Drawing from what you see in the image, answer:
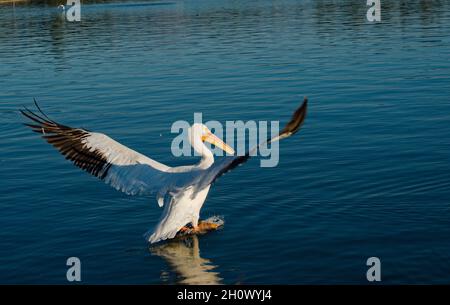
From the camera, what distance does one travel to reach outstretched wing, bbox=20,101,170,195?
11.0m

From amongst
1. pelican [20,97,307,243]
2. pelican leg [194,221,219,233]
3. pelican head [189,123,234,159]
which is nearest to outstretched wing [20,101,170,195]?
pelican [20,97,307,243]

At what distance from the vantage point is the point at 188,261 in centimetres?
1051

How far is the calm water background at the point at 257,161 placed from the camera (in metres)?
10.3

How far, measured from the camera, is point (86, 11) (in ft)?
205

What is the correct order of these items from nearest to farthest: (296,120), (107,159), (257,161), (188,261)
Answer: (296,120)
(188,261)
(107,159)
(257,161)

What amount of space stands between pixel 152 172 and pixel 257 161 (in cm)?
442

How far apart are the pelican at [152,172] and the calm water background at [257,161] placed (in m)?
0.42

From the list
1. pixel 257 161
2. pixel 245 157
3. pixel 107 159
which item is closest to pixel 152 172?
pixel 107 159

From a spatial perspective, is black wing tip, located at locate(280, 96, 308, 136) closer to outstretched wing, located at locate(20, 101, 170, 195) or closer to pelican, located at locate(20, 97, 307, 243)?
pelican, located at locate(20, 97, 307, 243)

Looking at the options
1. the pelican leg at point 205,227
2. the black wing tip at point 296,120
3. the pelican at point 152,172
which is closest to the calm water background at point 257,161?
the pelican leg at point 205,227

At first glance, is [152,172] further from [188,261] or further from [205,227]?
[188,261]

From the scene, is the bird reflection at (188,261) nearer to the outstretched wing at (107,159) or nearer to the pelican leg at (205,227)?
the pelican leg at (205,227)

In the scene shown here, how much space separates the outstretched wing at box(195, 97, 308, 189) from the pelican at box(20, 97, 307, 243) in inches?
14.5
